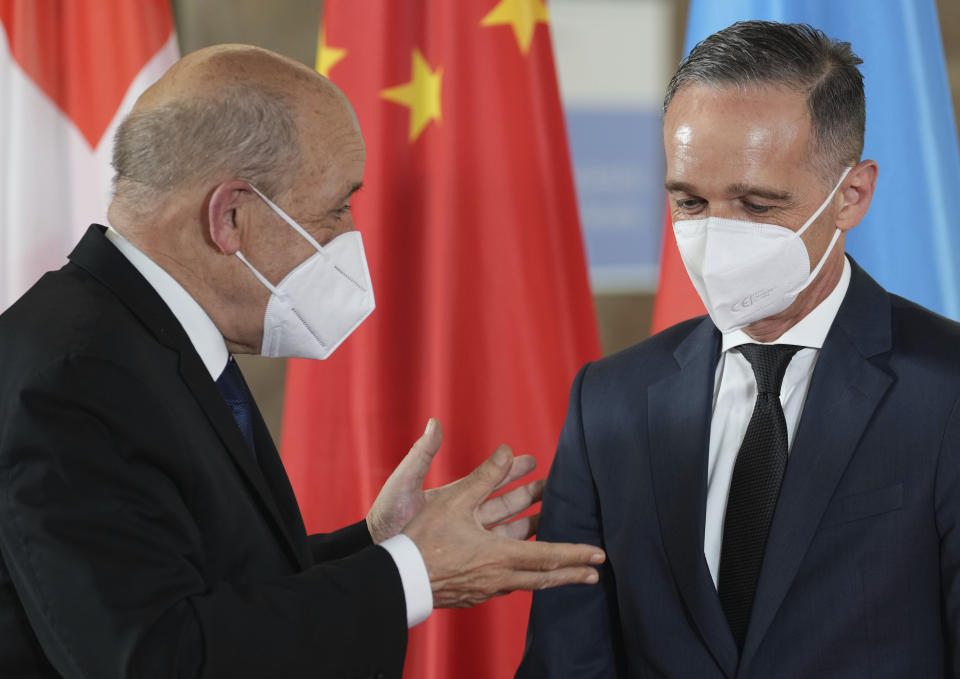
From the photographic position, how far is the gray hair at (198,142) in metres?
1.52

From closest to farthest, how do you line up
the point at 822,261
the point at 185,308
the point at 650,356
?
the point at 185,308 → the point at 822,261 → the point at 650,356

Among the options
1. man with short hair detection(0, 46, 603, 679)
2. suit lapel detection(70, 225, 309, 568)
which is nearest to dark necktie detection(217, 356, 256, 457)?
man with short hair detection(0, 46, 603, 679)

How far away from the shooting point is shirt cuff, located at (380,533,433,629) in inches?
58.3

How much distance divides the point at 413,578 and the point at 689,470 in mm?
542

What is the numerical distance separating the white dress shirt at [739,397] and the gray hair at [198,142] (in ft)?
2.95

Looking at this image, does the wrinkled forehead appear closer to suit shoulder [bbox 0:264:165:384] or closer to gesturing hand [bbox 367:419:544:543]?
gesturing hand [bbox 367:419:544:543]

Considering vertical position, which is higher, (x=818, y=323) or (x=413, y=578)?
(x=818, y=323)

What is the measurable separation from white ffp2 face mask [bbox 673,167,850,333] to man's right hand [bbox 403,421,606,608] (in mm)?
468

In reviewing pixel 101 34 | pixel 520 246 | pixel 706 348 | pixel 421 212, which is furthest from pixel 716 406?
pixel 101 34

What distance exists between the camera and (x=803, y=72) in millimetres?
1636

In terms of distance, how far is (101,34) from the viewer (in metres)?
2.74

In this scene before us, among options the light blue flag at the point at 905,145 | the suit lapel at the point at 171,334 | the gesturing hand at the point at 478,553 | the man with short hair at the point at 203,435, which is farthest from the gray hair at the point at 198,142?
the light blue flag at the point at 905,145

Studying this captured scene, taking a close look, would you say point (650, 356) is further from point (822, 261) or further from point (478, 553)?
point (478, 553)

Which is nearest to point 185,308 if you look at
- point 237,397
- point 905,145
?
point 237,397
